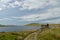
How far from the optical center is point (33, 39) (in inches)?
A: 1570

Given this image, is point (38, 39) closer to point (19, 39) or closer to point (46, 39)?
point (46, 39)

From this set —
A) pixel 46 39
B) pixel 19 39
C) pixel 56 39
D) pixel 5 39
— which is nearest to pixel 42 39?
pixel 46 39

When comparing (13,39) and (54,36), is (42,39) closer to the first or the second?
(54,36)

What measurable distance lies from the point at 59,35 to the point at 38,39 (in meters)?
5.96

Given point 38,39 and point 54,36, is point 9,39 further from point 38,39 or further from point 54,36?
point 54,36

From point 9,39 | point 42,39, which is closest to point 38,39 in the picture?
point 42,39

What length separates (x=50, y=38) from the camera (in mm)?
39406

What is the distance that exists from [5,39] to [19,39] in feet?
12.8

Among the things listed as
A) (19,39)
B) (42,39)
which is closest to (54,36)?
(42,39)

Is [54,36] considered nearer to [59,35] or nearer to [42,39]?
[59,35]

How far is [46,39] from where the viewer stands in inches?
1531

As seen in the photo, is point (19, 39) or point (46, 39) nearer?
point (46, 39)

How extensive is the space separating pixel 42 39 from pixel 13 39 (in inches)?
307

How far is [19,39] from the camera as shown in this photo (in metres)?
41.5
